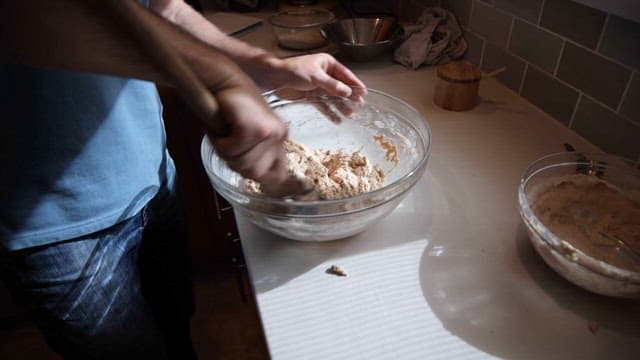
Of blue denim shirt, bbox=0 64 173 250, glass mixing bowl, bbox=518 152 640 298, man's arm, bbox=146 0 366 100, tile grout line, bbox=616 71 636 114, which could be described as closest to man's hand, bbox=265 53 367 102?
man's arm, bbox=146 0 366 100

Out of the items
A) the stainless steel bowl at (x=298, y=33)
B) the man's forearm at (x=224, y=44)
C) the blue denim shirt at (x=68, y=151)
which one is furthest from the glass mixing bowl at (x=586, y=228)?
the stainless steel bowl at (x=298, y=33)

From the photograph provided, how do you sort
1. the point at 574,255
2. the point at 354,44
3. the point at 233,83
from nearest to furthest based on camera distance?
the point at 233,83
the point at 574,255
the point at 354,44

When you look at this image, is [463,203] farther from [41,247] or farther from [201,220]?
[201,220]

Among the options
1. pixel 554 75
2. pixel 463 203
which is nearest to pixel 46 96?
pixel 463 203

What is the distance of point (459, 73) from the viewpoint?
83cm

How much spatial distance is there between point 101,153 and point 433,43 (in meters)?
0.78

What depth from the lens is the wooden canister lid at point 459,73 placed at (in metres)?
0.81

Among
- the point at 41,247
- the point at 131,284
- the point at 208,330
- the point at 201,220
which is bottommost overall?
the point at 208,330

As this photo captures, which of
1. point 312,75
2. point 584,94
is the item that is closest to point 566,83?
point 584,94

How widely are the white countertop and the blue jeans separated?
0.21 m

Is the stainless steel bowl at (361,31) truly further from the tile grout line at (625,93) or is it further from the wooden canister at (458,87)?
the tile grout line at (625,93)

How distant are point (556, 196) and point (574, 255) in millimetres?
144

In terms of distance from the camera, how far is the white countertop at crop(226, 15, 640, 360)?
0.43m

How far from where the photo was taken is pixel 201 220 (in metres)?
1.21
